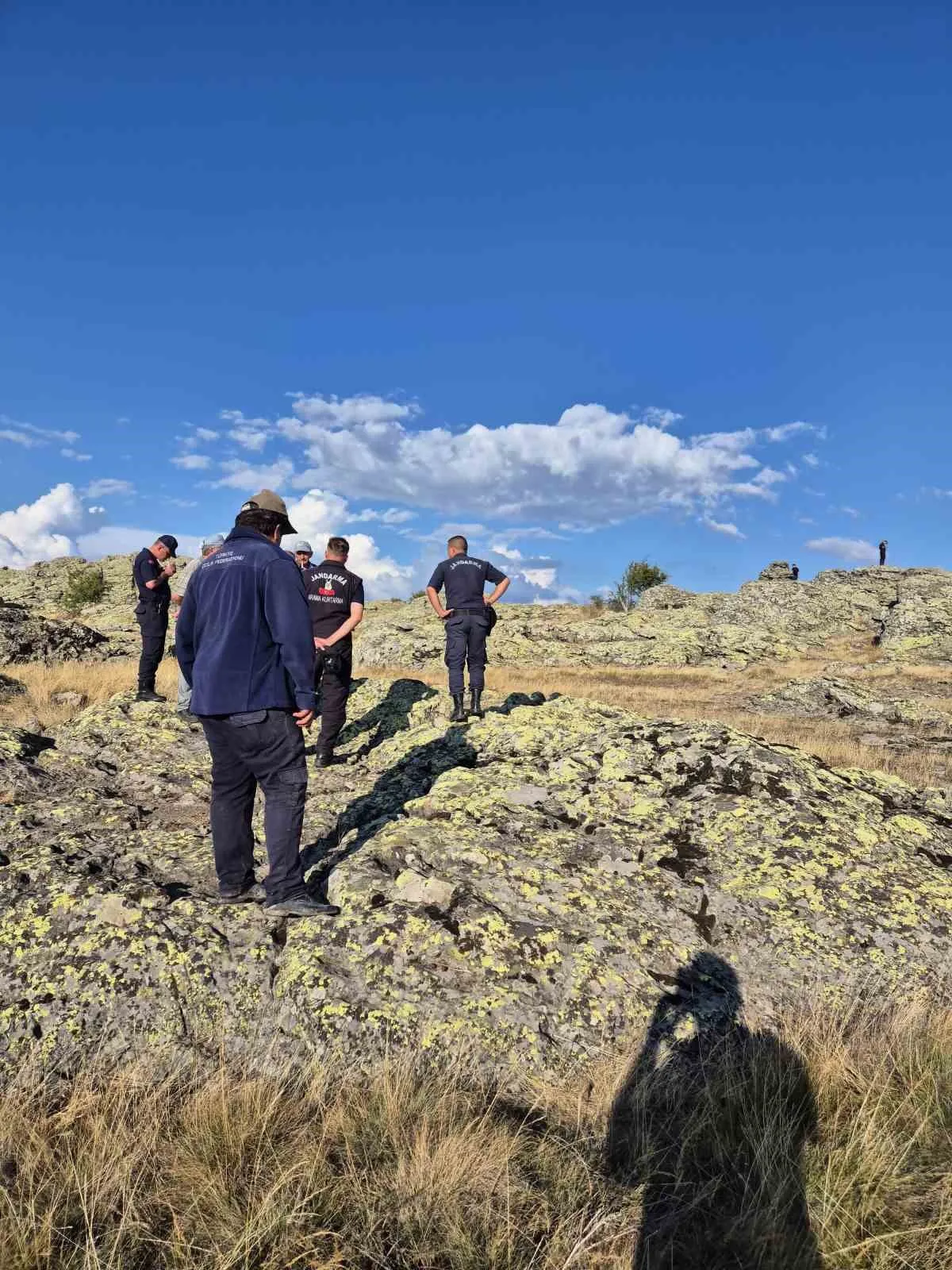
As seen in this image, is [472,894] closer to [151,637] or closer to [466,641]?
[466,641]

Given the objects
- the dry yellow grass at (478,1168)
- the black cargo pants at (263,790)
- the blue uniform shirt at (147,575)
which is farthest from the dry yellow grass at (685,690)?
the dry yellow grass at (478,1168)

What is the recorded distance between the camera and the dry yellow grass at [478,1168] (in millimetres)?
2324

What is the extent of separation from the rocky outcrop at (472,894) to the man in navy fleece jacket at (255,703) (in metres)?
0.38

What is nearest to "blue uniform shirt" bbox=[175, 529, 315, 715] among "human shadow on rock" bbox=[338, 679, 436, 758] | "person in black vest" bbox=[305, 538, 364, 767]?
"person in black vest" bbox=[305, 538, 364, 767]

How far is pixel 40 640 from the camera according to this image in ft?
70.8

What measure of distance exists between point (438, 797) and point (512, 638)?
97.3 feet

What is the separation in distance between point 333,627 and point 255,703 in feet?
13.7

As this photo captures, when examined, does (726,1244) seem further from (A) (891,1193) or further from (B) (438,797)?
(B) (438,797)

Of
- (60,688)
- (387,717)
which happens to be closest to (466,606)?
(387,717)

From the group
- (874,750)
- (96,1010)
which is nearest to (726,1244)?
(96,1010)

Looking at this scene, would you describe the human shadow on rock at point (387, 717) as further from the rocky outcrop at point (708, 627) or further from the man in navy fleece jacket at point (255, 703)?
the rocky outcrop at point (708, 627)

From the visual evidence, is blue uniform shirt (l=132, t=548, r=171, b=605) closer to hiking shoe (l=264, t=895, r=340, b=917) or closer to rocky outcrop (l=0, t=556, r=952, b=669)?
hiking shoe (l=264, t=895, r=340, b=917)

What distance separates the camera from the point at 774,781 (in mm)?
6340

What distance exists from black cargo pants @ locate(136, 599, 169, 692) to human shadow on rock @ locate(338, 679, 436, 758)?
3.23 metres
